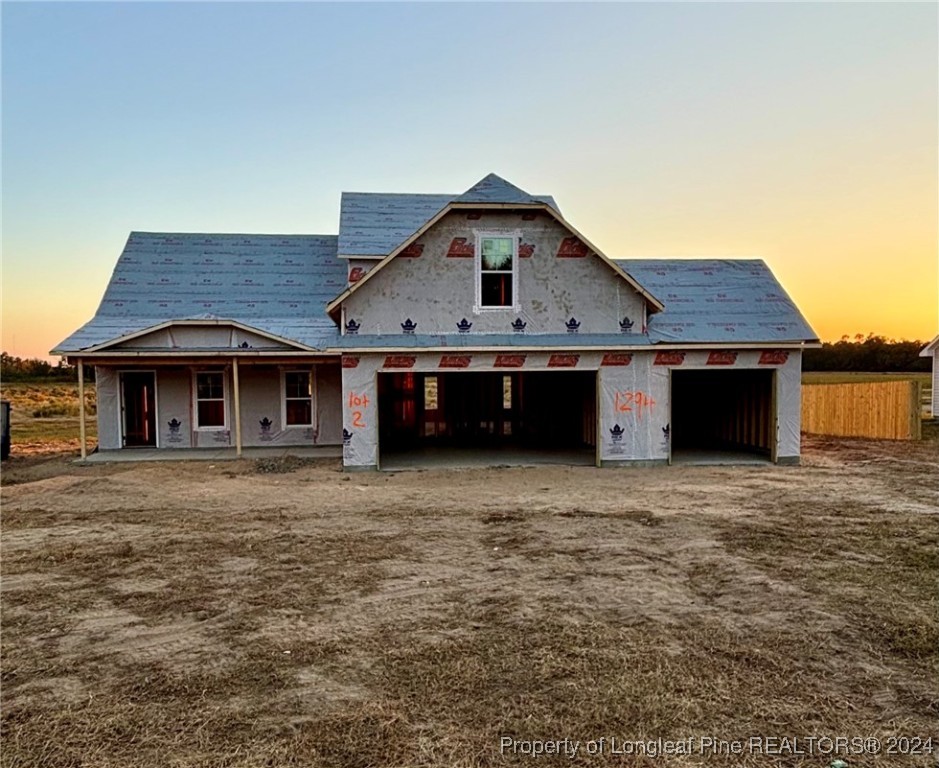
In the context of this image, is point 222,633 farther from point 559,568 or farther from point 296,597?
point 559,568

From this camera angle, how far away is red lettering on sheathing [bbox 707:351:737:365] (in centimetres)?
1410

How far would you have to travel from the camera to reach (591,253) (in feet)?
46.0

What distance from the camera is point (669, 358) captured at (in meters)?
14.0

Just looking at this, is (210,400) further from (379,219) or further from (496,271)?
(496,271)

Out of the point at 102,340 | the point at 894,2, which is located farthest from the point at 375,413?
the point at 894,2

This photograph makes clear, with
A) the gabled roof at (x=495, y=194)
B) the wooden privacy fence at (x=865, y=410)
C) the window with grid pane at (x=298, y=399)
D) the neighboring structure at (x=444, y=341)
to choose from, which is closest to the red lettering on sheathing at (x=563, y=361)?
the neighboring structure at (x=444, y=341)

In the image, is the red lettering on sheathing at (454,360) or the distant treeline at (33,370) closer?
the red lettering on sheathing at (454,360)

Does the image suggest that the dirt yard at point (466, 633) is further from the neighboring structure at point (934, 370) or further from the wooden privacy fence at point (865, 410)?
the neighboring structure at point (934, 370)

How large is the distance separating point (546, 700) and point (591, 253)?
11.6 meters

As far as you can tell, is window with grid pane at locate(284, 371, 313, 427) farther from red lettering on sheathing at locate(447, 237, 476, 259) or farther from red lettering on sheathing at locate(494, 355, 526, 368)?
red lettering on sheathing at locate(494, 355, 526, 368)

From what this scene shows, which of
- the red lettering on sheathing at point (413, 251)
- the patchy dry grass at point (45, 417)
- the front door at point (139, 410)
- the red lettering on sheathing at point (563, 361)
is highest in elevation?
the red lettering on sheathing at point (413, 251)

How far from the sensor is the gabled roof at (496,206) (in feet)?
44.0

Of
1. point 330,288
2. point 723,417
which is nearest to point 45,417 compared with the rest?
point 330,288

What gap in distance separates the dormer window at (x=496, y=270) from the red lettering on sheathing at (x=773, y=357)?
5.80 meters
